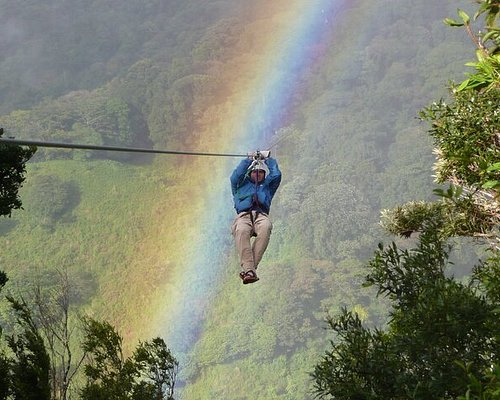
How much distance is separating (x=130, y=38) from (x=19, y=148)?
136178mm

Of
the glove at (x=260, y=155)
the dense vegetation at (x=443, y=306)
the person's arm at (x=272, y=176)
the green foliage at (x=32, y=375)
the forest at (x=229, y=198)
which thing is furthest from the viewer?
the green foliage at (x=32, y=375)

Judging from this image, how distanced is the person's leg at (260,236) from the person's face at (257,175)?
1.65 feet

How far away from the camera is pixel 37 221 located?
86562 millimetres

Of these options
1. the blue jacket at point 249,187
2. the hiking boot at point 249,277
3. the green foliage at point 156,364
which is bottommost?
the hiking boot at point 249,277

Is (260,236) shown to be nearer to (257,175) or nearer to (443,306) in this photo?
(257,175)

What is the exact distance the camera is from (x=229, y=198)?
348ft

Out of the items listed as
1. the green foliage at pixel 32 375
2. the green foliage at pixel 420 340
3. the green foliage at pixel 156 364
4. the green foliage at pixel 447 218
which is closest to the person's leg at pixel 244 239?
the green foliage at pixel 420 340

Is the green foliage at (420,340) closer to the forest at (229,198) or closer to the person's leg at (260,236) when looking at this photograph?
the forest at (229,198)

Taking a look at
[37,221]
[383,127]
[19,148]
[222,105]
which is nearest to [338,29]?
[222,105]

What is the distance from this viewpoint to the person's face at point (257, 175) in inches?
284

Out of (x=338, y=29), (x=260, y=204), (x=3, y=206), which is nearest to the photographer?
(x=260, y=204)

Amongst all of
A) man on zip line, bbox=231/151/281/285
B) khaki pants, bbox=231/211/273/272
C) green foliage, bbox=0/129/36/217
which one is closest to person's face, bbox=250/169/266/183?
man on zip line, bbox=231/151/281/285

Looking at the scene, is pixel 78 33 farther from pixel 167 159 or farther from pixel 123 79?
pixel 167 159

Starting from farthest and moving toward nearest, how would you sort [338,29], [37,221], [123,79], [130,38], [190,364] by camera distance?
1. [338,29]
2. [130,38]
3. [123,79]
4. [37,221]
5. [190,364]
